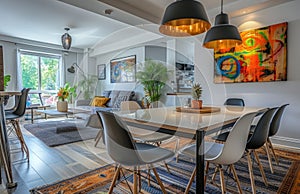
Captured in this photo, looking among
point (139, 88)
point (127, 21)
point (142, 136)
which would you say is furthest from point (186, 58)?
point (142, 136)

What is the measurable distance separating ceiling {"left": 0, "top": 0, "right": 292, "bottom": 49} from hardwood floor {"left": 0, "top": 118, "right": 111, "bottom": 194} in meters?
2.30

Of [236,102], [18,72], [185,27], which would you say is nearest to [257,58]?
[236,102]

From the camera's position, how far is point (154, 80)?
509cm

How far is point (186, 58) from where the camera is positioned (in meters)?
6.40

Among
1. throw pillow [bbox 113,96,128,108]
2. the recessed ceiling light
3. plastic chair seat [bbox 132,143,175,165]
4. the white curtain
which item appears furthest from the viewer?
the white curtain

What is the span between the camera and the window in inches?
247

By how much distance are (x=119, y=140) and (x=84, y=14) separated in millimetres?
3536

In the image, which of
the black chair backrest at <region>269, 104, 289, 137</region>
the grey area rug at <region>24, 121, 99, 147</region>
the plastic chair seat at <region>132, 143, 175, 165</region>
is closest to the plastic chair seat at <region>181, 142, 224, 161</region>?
the plastic chair seat at <region>132, 143, 175, 165</region>

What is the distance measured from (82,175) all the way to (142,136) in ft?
2.58

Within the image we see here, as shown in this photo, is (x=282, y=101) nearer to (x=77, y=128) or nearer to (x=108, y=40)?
(x=77, y=128)

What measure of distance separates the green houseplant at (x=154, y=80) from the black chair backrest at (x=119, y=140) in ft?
11.8

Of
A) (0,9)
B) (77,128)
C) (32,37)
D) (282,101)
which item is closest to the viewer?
(282,101)

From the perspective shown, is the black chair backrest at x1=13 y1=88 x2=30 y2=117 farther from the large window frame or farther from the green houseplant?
the large window frame

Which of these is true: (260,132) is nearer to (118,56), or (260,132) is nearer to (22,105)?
(22,105)
